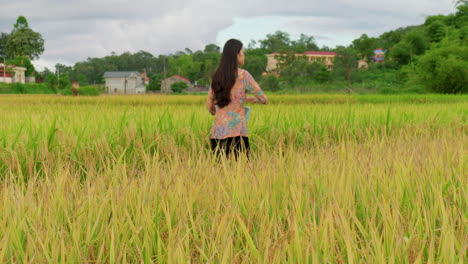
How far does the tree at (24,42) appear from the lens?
61.7 meters

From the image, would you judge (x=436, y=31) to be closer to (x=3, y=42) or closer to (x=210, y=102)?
(x=210, y=102)

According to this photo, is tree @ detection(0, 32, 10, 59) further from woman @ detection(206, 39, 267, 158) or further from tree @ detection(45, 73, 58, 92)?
woman @ detection(206, 39, 267, 158)

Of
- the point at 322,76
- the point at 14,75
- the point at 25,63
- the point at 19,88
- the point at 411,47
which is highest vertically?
the point at 411,47

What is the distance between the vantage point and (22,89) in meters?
37.8

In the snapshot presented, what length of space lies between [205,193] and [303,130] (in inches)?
119

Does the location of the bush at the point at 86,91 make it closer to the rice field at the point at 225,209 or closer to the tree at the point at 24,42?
the rice field at the point at 225,209

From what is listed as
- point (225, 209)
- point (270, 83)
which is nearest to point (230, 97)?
point (225, 209)

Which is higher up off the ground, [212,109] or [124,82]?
[124,82]

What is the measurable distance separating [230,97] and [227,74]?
217mm

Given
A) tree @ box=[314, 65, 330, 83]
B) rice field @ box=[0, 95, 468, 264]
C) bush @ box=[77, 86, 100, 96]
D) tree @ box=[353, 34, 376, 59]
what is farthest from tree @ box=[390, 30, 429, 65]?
rice field @ box=[0, 95, 468, 264]

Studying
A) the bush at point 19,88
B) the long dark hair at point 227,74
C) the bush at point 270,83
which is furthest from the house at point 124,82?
the long dark hair at point 227,74

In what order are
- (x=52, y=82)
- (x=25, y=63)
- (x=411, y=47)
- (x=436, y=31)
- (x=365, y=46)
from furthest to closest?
(x=25, y=63) < (x=365, y=46) < (x=52, y=82) < (x=411, y=47) < (x=436, y=31)

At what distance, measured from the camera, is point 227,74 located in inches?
154

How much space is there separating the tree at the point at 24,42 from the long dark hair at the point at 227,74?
66201 mm
